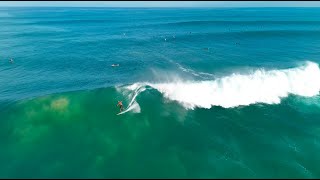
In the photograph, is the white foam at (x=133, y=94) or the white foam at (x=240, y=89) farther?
the white foam at (x=240, y=89)

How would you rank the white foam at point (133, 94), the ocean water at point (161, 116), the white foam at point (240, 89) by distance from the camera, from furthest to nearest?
the white foam at point (240, 89) < the white foam at point (133, 94) < the ocean water at point (161, 116)

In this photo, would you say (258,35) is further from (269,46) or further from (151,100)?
(151,100)

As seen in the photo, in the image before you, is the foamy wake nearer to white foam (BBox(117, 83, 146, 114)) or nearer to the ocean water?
the ocean water

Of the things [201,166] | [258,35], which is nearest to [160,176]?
[201,166]

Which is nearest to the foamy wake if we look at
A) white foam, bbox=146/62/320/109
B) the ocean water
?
white foam, bbox=146/62/320/109

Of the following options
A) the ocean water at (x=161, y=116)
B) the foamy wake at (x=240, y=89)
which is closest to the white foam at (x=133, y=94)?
the ocean water at (x=161, y=116)

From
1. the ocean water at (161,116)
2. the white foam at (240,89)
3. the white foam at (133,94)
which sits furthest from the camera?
the white foam at (240,89)

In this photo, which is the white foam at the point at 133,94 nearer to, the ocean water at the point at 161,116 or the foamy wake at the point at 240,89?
the ocean water at the point at 161,116
